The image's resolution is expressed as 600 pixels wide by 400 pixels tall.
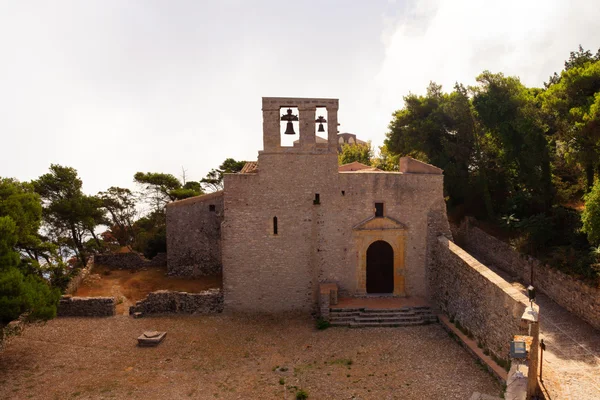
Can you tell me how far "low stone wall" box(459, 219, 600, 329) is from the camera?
37.4 feet

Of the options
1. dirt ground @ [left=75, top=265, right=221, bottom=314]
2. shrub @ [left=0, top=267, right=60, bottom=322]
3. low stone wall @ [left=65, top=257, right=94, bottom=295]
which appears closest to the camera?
shrub @ [left=0, top=267, right=60, bottom=322]

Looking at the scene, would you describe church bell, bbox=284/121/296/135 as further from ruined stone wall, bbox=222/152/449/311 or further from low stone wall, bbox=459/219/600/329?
low stone wall, bbox=459/219/600/329

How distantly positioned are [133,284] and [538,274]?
16.5 meters

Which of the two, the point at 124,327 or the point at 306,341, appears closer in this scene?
the point at 306,341

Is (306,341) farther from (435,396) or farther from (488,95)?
(488,95)

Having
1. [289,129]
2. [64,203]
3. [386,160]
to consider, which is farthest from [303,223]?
[386,160]

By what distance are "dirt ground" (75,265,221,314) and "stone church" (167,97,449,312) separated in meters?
3.41

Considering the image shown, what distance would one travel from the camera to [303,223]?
46.3ft

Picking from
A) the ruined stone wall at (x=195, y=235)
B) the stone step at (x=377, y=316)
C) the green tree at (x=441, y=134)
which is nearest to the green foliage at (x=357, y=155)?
the green tree at (x=441, y=134)

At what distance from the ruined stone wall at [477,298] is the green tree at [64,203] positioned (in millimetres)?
18178

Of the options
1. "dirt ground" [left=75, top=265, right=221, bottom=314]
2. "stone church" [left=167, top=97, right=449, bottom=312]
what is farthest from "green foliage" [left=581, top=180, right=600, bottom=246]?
"dirt ground" [left=75, top=265, right=221, bottom=314]

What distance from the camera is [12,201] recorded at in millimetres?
11953

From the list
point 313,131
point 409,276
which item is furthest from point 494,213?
point 313,131

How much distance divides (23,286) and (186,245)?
25.8 ft
